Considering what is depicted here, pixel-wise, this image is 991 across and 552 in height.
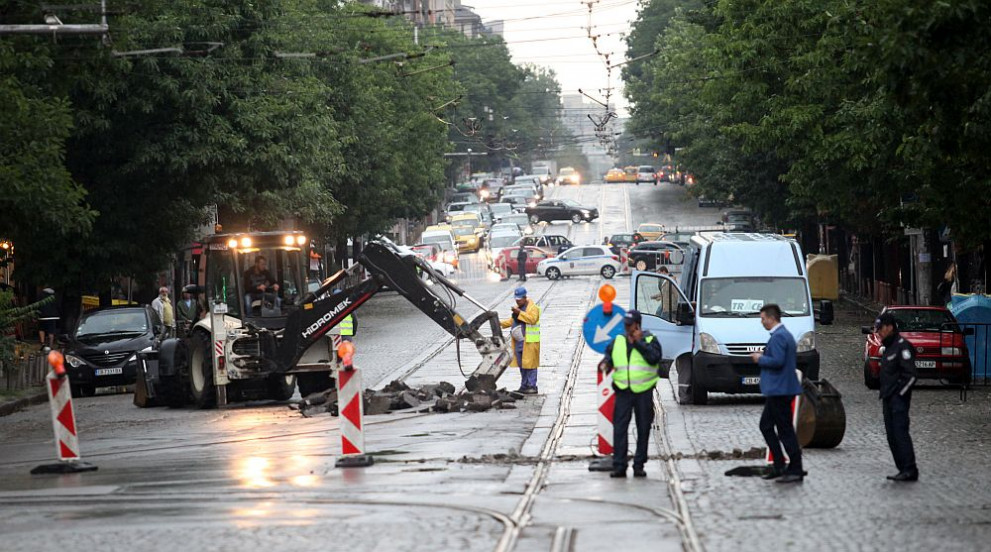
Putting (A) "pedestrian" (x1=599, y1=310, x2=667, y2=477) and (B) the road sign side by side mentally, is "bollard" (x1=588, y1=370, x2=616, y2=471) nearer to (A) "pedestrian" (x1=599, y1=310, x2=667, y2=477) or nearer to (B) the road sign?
(B) the road sign

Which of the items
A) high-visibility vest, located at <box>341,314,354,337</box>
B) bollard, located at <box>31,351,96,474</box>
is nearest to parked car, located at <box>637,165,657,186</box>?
high-visibility vest, located at <box>341,314,354,337</box>

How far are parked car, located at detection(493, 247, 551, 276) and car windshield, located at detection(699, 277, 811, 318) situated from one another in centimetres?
4162

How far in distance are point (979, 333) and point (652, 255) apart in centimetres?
3836

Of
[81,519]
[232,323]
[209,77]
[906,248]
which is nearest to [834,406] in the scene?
[81,519]

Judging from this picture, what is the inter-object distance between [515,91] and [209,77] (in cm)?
10850

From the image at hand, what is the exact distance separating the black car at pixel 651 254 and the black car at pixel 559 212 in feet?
112

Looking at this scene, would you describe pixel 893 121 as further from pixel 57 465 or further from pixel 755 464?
pixel 57 465

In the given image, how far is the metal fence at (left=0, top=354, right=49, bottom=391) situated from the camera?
31.2m

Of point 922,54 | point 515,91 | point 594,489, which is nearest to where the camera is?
point 594,489

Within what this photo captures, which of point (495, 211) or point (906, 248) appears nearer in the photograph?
point (906, 248)

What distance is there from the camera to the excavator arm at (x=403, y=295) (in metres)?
25.5

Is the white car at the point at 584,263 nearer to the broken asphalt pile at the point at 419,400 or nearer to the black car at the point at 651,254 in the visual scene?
the black car at the point at 651,254

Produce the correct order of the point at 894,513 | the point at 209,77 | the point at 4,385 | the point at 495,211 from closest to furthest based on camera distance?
the point at 894,513
the point at 4,385
the point at 209,77
the point at 495,211

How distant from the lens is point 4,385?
31609 mm
